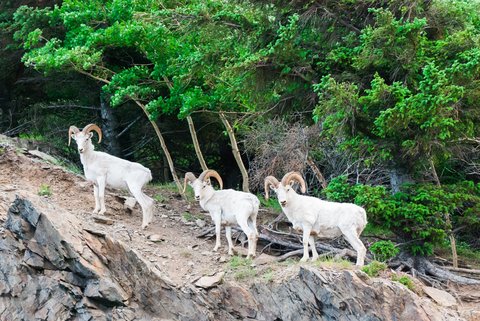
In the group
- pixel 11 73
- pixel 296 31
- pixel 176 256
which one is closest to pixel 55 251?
pixel 176 256

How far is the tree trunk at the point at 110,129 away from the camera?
23562 millimetres

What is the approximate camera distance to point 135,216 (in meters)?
17.8

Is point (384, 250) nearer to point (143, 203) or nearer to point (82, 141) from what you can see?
point (143, 203)

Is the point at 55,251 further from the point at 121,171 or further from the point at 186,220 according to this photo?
the point at 186,220

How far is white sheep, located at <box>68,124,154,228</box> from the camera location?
55.0 ft

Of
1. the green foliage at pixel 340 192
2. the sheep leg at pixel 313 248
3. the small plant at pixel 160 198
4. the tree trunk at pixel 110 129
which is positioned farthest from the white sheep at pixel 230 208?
the tree trunk at pixel 110 129

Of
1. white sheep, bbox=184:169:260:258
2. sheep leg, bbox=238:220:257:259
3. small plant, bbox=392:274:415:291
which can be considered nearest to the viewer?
small plant, bbox=392:274:415:291

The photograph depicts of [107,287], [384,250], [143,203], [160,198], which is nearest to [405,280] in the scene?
[384,250]

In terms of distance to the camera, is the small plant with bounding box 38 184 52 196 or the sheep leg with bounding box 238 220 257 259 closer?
the sheep leg with bounding box 238 220 257 259

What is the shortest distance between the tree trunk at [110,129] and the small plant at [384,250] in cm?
1056

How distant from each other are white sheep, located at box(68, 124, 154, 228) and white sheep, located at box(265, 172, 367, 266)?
3020 millimetres

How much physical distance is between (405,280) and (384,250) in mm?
1416

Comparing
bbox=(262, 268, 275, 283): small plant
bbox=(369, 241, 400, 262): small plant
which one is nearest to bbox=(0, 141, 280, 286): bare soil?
bbox=(262, 268, 275, 283): small plant

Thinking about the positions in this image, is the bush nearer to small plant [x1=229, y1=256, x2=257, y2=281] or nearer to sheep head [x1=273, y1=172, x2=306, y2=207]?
sheep head [x1=273, y1=172, x2=306, y2=207]
